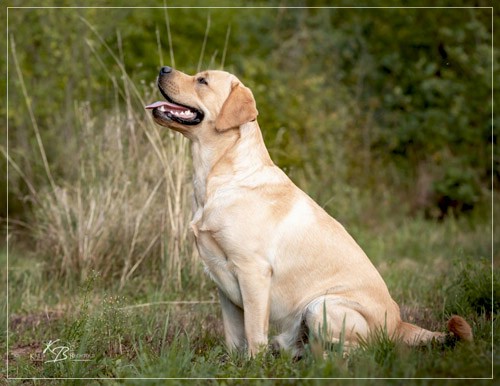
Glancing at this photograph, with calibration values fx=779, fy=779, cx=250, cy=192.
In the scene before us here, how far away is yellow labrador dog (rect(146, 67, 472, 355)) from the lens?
15.0 ft

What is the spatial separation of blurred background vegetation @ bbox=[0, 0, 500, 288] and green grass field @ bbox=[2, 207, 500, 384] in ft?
1.38

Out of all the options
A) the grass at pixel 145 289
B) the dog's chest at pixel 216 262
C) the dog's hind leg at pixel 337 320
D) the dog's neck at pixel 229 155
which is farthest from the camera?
the dog's neck at pixel 229 155

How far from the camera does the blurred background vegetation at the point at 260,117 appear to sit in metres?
6.78

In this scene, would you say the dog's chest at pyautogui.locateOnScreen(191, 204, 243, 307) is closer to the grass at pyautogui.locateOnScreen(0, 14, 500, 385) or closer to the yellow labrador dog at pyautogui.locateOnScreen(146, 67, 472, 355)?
the yellow labrador dog at pyautogui.locateOnScreen(146, 67, 472, 355)

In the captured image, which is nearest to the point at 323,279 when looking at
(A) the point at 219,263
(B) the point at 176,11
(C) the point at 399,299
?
(A) the point at 219,263

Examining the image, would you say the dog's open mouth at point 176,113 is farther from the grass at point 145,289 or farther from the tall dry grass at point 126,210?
the tall dry grass at point 126,210

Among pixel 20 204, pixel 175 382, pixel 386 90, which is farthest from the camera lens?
pixel 386 90

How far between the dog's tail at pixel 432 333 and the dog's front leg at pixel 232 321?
98cm

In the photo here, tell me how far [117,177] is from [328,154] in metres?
5.45

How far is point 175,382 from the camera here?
12.9ft

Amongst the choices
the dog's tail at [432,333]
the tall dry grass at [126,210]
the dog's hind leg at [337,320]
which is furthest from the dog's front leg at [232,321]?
the tall dry grass at [126,210]

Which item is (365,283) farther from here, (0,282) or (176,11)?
(176,11)

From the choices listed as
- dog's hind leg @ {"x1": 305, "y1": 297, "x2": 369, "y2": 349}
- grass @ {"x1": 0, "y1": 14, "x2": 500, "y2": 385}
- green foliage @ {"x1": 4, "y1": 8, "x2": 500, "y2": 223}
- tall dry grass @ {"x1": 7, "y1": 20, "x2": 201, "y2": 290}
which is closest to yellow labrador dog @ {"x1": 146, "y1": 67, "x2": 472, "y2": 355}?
dog's hind leg @ {"x1": 305, "y1": 297, "x2": 369, "y2": 349}

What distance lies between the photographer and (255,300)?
4547mm
